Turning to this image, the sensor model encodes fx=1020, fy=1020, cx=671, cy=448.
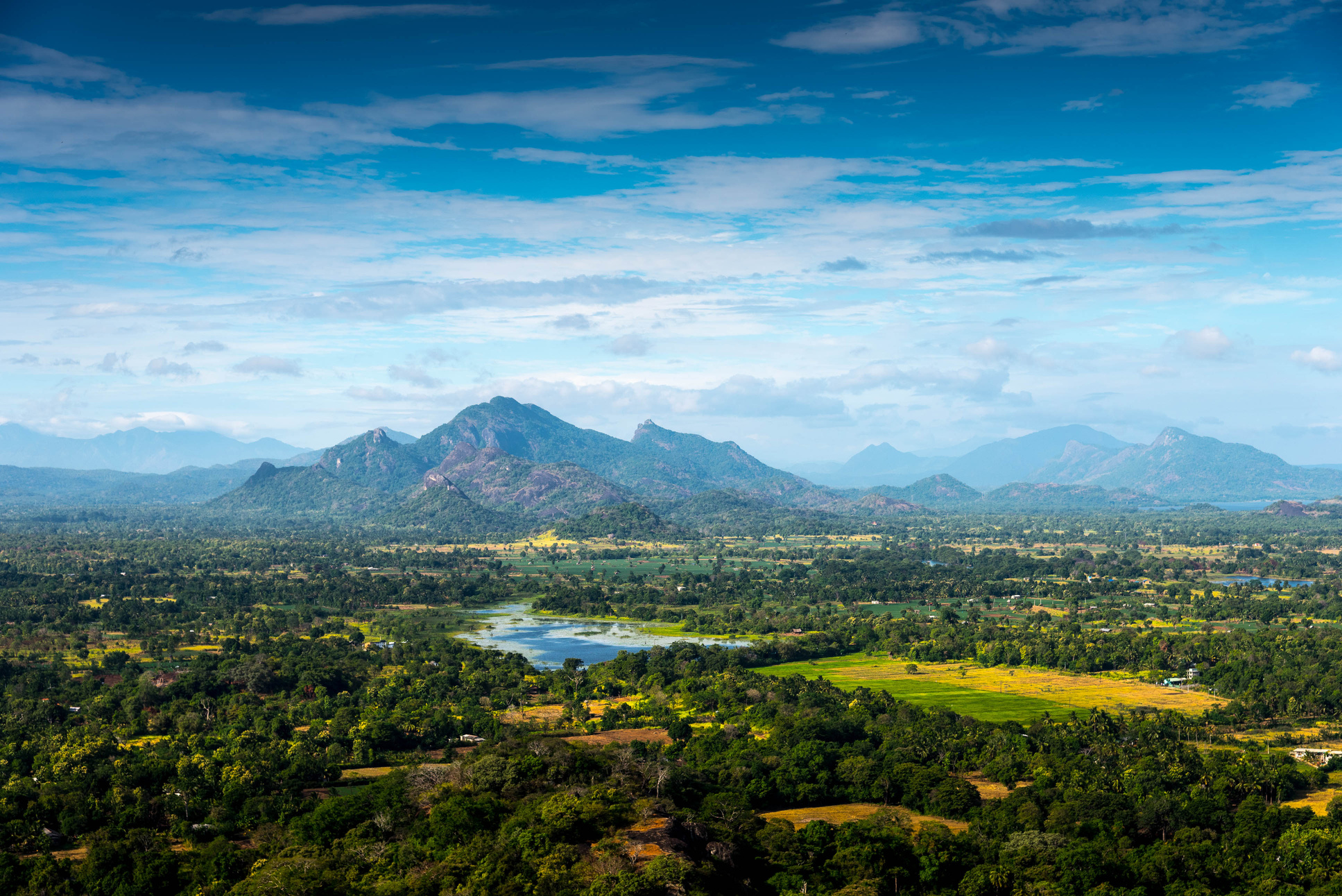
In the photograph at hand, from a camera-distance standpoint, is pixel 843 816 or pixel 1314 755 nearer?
pixel 843 816

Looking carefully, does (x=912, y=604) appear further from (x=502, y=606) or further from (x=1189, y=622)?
(x=502, y=606)

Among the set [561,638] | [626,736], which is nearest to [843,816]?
[626,736]

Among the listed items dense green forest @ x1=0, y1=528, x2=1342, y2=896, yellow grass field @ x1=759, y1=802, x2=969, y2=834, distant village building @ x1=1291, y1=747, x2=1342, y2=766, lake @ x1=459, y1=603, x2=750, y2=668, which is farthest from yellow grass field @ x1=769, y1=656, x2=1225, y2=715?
yellow grass field @ x1=759, y1=802, x2=969, y2=834

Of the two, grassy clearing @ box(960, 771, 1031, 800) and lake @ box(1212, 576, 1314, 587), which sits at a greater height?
lake @ box(1212, 576, 1314, 587)

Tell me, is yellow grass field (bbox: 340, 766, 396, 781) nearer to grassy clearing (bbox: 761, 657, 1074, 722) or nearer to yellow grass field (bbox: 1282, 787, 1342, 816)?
grassy clearing (bbox: 761, 657, 1074, 722)

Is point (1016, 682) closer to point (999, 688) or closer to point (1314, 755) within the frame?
point (999, 688)

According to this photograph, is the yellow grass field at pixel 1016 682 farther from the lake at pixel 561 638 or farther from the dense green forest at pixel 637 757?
the lake at pixel 561 638

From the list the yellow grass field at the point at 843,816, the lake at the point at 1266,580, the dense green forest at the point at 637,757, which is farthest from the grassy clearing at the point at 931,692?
the lake at the point at 1266,580
